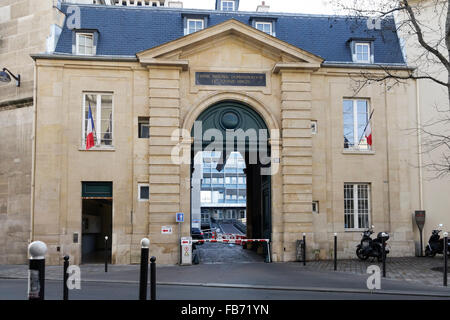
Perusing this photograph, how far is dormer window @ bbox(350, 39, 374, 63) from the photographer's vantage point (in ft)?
67.6

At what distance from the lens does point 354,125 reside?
2006 centimetres

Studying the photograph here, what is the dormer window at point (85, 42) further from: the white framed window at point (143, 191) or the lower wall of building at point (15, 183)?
the white framed window at point (143, 191)

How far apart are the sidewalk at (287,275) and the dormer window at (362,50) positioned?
8.10 metres

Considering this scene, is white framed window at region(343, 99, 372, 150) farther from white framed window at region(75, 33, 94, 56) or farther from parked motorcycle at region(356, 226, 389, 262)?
white framed window at region(75, 33, 94, 56)

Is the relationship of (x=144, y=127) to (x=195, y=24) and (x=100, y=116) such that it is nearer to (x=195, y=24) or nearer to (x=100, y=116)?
(x=100, y=116)

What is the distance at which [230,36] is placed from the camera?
19.3 metres

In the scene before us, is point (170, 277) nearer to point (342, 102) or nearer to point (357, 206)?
point (357, 206)

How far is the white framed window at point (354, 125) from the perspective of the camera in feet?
65.6

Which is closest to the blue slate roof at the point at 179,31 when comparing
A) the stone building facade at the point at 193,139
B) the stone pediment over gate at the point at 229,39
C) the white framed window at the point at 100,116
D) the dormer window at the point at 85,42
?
the stone building facade at the point at 193,139

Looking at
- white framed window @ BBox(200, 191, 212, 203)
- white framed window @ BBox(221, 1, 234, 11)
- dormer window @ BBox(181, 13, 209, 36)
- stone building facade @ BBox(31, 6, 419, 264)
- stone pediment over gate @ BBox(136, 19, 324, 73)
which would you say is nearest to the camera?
stone building facade @ BBox(31, 6, 419, 264)

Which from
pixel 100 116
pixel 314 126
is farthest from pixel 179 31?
pixel 314 126

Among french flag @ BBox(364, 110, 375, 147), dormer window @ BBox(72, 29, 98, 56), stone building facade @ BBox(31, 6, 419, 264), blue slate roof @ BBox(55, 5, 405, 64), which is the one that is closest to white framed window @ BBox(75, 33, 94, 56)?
dormer window @ BBox(72, 29, 98, 56)

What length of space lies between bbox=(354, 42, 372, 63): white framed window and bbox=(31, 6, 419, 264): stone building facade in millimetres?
447

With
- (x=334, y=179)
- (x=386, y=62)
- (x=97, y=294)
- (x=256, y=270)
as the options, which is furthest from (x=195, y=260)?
(x=386, y=62)
